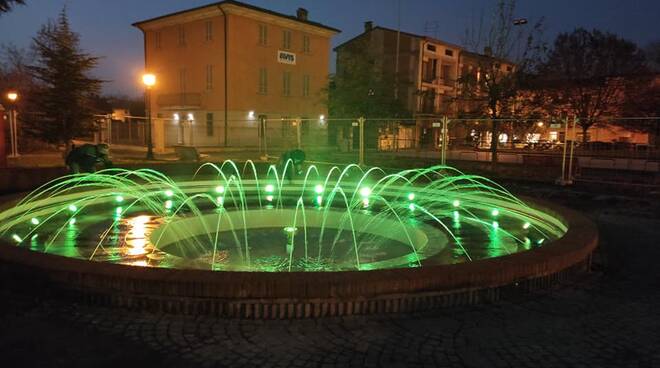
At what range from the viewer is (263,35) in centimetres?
4678

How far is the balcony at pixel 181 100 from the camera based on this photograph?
46.7m

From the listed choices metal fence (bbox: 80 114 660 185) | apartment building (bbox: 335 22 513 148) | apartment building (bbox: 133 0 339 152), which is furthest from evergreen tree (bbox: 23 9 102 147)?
apartment building (bbox: 335 22 513 148)

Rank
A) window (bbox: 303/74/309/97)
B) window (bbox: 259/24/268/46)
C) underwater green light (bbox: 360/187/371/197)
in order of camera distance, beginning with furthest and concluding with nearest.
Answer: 1. window (bbox: 303/74/309/97)
2. window (bbox: 259/24/268/46)
3. underwater green light (bbox: 360/187/371/197)

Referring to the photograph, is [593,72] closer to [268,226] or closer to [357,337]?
[268,226]

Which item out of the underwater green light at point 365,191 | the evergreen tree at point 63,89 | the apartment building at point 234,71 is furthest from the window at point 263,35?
the underwater green light at point 365,191

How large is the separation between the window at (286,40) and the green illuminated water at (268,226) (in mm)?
35135

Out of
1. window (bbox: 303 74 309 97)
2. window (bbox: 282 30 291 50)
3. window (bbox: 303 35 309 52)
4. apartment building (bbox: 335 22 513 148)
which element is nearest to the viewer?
window (bbox: 282 30 291 50)

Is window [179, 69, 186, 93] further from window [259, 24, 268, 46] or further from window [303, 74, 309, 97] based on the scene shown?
window [303, 74, 309, 97]

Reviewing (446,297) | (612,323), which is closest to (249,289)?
(446,297)

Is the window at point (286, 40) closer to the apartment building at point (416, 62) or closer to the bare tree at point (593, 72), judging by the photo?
the apartment building at point (416, 62)

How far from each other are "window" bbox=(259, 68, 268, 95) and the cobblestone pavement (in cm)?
4255

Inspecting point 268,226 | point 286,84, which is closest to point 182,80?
point 286,84

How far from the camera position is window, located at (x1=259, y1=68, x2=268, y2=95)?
47031 millimetres

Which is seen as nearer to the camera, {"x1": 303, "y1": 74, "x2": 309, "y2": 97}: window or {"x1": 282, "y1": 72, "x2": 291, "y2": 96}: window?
{"x1": 282, "y1": 72, "x2": 291, "y2": 96}: window
